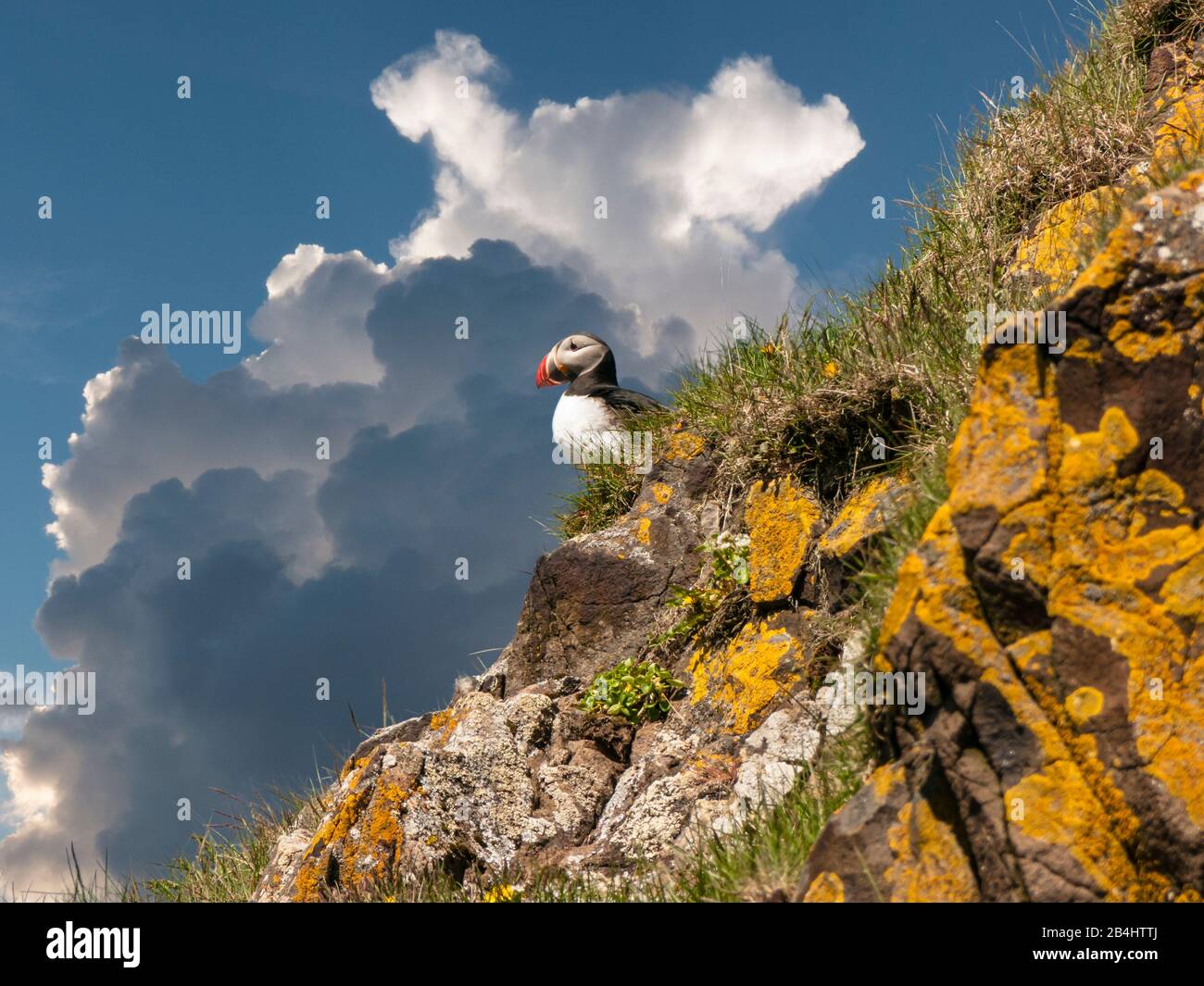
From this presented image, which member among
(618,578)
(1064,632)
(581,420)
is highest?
(581,420)

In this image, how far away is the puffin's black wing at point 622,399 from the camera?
30.3 ft

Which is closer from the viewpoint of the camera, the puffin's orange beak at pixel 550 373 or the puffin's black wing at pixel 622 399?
the puffin's black wing at pixel 622 399

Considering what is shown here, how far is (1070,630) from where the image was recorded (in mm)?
3125

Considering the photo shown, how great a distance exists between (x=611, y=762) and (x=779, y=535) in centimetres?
170

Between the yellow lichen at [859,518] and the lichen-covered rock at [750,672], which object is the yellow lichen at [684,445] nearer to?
the yellow lichen at [859,518]

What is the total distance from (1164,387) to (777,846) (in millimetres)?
2152

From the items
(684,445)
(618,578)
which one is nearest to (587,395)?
(684,445)

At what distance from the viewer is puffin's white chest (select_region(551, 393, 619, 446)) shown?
9.17 m

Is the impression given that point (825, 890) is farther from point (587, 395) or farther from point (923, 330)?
point (587, 395)

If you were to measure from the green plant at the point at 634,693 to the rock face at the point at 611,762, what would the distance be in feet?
0.22

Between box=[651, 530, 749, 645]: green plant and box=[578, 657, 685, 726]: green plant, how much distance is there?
1.07 feet

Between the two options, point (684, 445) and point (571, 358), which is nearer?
point (684, 445)

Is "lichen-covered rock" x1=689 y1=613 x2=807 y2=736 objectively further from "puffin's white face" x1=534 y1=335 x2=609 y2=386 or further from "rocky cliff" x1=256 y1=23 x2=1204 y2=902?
"puffin's white face" x1=534 y1=335 x2=609 y2=386

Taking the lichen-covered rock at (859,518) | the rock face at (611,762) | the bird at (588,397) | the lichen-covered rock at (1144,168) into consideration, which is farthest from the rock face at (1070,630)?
the bird at (588,397)
